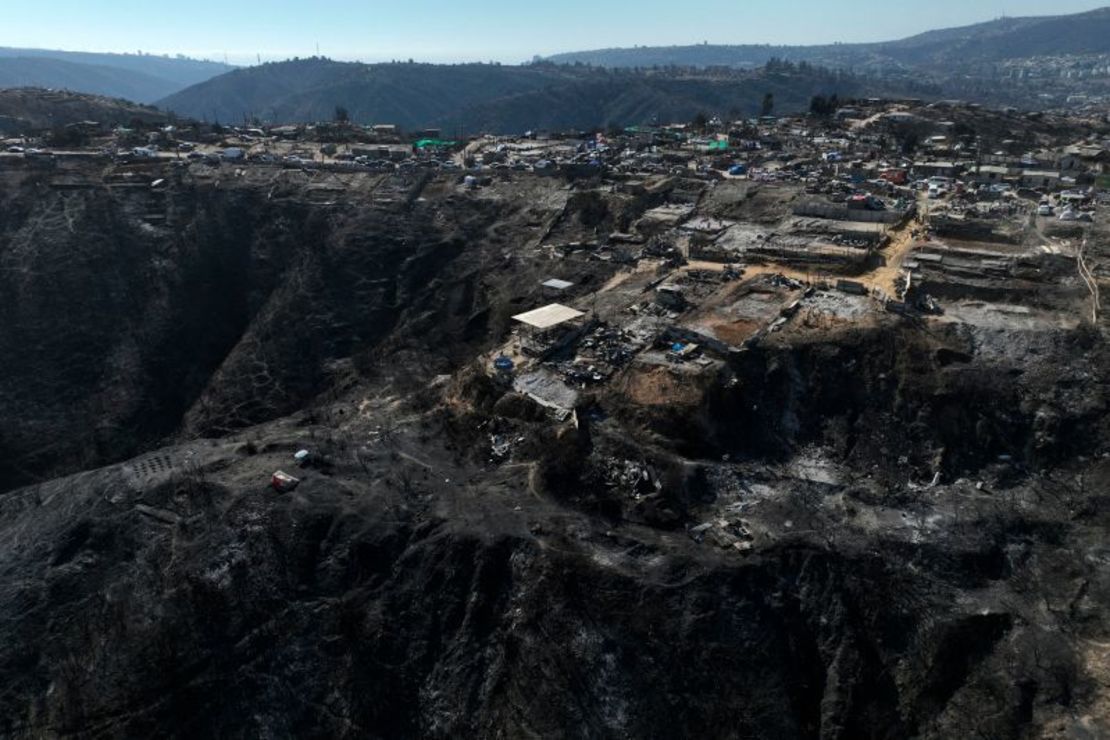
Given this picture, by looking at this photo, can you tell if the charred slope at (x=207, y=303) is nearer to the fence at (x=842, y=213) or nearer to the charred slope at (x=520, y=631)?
the charred slope at (x=520, y=631)

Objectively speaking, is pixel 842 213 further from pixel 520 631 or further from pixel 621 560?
pixel 520 631

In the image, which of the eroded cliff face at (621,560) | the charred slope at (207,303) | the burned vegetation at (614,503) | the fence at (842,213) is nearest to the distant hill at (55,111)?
the charred slope at (207,303)

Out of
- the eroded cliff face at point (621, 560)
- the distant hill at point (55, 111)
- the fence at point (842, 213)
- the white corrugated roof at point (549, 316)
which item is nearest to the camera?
the eroded cliff face at point (621, 560)

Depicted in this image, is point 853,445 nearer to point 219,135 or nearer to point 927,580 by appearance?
point 927,580

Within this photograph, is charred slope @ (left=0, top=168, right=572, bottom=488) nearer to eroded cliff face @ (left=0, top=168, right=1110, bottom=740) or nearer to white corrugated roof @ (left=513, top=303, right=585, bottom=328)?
white corrugated roof @ (left=513, top=303, right=585, bottom=328)

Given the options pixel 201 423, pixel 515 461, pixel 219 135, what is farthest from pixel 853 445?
pixel 219 135

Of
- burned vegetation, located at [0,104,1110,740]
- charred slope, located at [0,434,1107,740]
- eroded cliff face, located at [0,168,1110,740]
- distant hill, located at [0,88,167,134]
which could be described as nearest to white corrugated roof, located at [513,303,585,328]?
burned vegetation, located at [0,104,1110,740]
